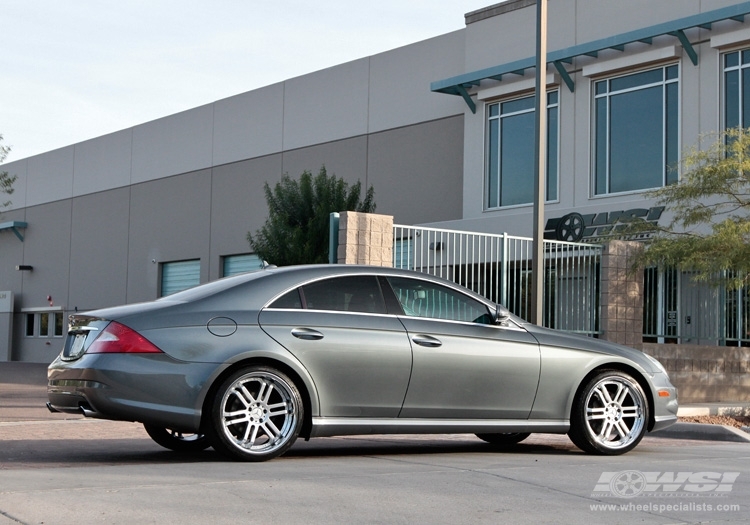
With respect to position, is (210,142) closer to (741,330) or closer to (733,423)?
(741,330)

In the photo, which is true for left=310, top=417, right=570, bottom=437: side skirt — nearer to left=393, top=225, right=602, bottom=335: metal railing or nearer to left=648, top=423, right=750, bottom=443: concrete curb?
left=648, top=423, right=750, bottom=443: concrete curb

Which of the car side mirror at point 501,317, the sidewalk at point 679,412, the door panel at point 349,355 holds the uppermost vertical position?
the car side mirror at point 501,317

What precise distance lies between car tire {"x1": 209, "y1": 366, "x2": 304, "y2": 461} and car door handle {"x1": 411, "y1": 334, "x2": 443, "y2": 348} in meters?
1.06

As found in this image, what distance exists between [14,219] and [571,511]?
4969cm

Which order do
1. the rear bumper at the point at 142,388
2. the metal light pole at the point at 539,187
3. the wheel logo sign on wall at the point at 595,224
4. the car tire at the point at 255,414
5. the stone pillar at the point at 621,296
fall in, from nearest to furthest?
the rear bumper at the point at 142,388 → the car tire at the point at 255,414 → the metal light pole at the point at 539,187 → the stone pillar at the point at 621,296 → the wheel logo sign on wall at the point at 595,224

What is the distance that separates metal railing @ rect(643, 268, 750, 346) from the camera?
18109 millimetres

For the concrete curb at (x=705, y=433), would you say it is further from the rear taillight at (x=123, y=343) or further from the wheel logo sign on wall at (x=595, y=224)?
the wheel logo sign on wall at (x=595, y=224)

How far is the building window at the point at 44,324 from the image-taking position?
48094 mm

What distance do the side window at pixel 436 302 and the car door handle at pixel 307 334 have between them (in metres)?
0.84

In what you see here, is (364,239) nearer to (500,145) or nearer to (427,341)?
(427,341)

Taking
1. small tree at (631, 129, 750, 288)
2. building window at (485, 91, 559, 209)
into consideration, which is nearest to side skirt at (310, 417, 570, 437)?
small tree at (631, 129, 750, 288)

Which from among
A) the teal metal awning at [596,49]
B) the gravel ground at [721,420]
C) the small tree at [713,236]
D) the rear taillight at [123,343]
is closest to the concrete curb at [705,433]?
the gravel ground at [721,420]

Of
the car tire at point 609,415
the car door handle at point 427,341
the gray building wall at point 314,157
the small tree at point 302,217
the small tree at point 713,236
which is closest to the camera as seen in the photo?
the car door handle at point 427,341

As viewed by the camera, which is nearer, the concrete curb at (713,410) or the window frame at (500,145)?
the concrete curb at (713,410)
